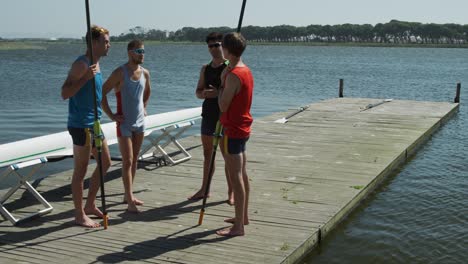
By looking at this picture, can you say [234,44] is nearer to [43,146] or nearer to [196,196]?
[196,196]

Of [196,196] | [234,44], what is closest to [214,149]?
[234,44]

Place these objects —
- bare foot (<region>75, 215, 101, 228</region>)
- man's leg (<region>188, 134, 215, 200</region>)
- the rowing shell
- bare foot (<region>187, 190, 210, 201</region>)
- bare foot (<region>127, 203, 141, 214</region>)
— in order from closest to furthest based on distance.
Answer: bare foot (<region>75, 215, 101, 228</region>) → bare foot (<region>127, 203, 141, 214</region>) → the rowing shell → man's leg (<region>188, 134, 215, 200</region>) → bare foot (<region>187, 190, 210, 201</region>)

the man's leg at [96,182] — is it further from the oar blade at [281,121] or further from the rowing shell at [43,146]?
the oar blade at [281,121]

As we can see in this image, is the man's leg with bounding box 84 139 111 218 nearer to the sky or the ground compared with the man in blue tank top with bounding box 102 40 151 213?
nearer to the ground

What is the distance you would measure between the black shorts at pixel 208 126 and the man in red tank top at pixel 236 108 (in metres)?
1.22

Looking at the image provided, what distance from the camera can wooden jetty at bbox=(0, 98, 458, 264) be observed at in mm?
5461

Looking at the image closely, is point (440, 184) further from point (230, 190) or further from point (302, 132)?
point (230, 190)

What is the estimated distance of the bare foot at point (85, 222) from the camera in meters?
6.05

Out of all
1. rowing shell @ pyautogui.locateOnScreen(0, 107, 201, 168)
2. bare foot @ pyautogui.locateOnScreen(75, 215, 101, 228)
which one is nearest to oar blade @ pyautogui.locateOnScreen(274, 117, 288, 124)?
rowing shell @ pyautogui.locateOnScreen(0, 107, 201, 168)

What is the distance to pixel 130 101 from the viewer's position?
6406 millimetres

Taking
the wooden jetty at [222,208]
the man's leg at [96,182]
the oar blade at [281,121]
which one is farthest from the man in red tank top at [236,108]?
the oar blade at [281,121]

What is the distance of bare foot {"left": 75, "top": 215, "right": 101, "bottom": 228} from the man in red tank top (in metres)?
1.51

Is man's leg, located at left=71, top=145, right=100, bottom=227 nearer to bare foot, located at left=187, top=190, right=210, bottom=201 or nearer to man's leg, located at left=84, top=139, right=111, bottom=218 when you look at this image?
man's leg, located at left=84, top=139, right=111, bottom=218

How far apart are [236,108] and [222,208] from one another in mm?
1814
